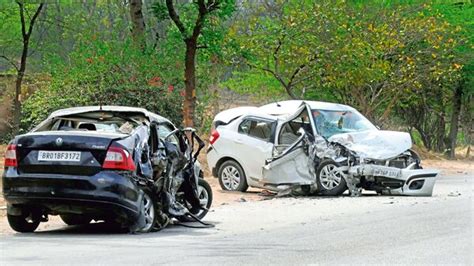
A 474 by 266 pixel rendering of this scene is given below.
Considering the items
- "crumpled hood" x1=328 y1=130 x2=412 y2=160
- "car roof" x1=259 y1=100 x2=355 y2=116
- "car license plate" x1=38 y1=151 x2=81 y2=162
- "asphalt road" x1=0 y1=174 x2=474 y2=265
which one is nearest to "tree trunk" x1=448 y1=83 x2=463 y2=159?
"car roof" x1=259 y1=100 x2=355 y2=116

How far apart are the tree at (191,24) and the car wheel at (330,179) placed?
16.7 feet

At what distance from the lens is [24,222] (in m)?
11.1

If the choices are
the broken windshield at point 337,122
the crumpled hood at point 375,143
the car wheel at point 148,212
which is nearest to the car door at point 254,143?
the broken windshield at point 337,122

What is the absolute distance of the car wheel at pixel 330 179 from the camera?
17047mm

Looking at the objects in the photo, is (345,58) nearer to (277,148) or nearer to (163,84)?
(163,84)

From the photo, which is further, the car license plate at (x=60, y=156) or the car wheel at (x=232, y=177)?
the car wheel at (x=232, y=177)

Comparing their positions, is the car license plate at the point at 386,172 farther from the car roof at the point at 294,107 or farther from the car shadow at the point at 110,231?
the car shadow at the point at 110,231

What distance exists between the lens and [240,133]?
1891cm

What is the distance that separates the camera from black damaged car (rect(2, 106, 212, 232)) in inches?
408

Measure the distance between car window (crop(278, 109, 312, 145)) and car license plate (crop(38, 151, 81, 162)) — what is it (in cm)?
816

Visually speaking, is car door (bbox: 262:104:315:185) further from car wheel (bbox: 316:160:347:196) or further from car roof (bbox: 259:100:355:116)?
car roof (bbox: 259:100:355:116)

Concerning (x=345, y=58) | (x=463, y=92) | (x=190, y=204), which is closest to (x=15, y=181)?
(x=190, y=204)

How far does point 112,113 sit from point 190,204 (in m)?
1.88

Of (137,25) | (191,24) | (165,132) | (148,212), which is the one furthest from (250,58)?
(148,212)
